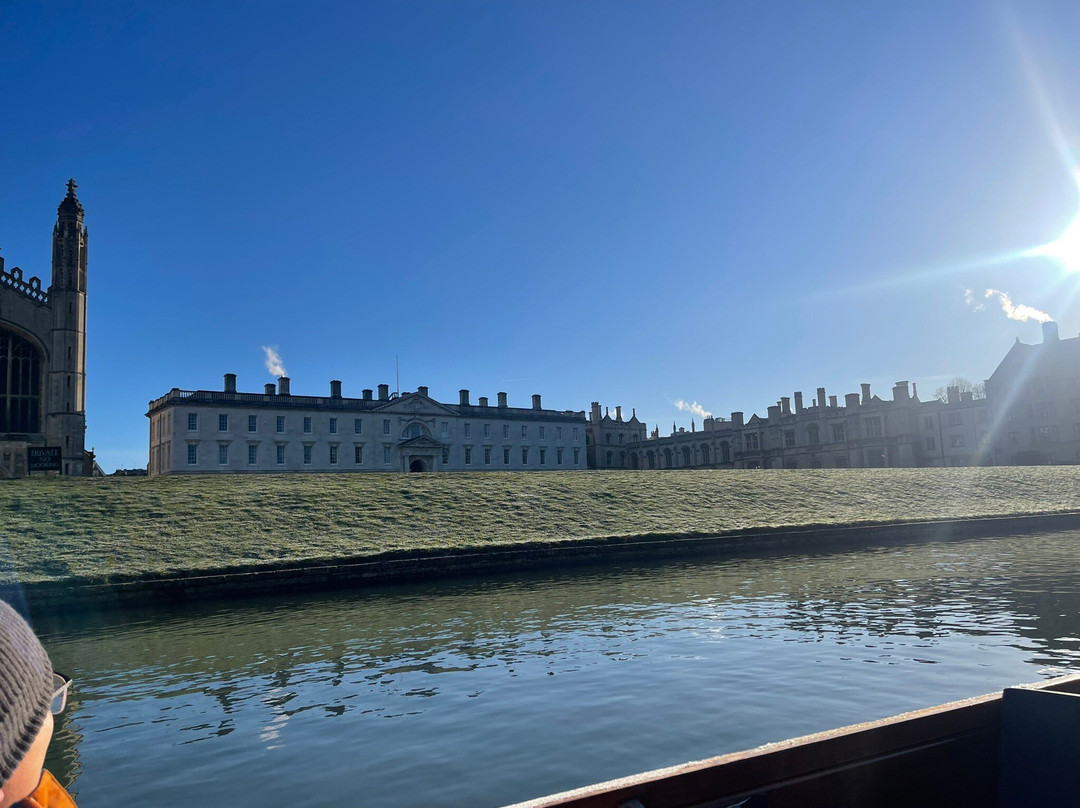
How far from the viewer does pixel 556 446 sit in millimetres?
99250

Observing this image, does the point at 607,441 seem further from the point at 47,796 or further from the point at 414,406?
the point at 47,796

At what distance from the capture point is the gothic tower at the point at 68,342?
5234 cm

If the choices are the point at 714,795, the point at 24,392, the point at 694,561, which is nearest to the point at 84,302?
the point at 24,392

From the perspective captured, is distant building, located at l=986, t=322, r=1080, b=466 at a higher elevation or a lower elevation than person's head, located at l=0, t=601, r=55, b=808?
higher

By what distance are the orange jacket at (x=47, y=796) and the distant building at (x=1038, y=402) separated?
79842 millimetres

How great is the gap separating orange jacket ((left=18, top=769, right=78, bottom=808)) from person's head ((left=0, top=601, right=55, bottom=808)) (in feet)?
0.21

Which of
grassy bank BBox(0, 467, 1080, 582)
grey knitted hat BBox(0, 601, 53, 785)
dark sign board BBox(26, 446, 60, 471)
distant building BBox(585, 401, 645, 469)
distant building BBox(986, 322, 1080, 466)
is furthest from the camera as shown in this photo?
distant building BBox(585, 401, 645, 469)

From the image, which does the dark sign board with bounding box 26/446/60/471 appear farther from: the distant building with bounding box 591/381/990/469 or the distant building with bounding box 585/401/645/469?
the distant building with bounding box 585/401/645/469

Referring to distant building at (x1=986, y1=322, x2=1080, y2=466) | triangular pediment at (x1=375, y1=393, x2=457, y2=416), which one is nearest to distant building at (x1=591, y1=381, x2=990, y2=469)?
A: distant building at (x1=986, y1=322, x2=1080, y2=466)

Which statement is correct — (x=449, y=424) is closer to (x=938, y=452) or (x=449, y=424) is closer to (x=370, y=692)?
(x=938, y=452)

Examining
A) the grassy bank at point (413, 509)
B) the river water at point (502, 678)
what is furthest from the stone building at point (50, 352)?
the river water at point (502, 678)

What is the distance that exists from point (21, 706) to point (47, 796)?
0.52 meters

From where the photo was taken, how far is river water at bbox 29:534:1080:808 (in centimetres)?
718

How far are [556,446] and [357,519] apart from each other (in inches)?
2773
